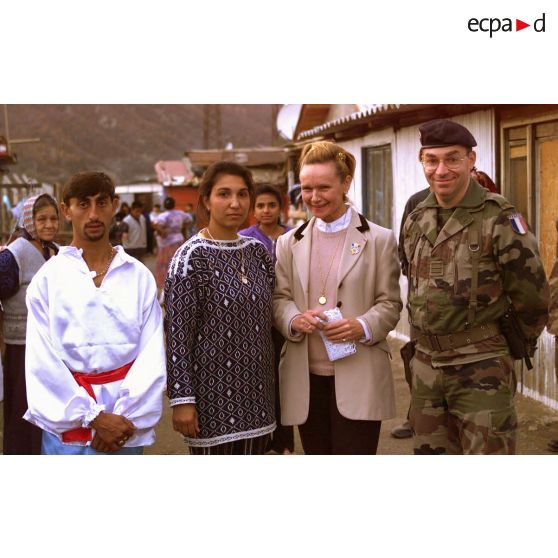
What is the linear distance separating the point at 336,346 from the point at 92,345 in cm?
104

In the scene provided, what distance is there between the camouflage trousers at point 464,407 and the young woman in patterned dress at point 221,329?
0.67 metres

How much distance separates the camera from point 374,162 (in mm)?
11398

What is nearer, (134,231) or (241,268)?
(241,268)

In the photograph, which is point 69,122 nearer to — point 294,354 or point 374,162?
point 374,162

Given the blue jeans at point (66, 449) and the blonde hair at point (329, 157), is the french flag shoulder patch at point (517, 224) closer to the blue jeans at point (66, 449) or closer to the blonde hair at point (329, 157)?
the blonde hair at point (329, 157)

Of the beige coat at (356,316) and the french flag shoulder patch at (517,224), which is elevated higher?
the french flag shoulder patch at (517,224)

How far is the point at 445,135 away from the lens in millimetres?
3475

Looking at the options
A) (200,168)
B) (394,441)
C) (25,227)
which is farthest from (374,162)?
(200,168)

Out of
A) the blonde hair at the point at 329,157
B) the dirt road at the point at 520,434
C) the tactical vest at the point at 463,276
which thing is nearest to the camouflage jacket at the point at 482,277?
the tactical vest at the point at 463,276

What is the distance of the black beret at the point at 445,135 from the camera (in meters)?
3.47

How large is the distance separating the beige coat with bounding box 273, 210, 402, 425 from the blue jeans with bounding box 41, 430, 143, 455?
0.72m

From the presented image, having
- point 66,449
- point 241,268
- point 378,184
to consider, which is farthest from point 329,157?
point 378,184

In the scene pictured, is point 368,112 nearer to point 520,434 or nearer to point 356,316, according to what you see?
point 520,434

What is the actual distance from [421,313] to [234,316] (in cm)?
80
